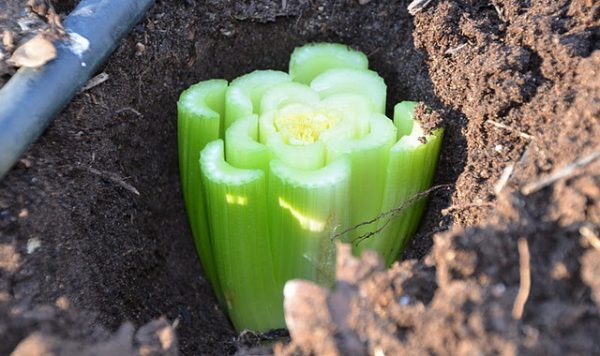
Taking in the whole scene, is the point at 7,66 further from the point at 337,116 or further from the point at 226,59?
the point at 337,116

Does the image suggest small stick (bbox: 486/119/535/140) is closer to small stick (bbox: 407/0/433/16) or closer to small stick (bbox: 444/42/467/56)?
small stick (bbox: 444/42/467/56)

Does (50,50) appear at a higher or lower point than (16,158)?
higher

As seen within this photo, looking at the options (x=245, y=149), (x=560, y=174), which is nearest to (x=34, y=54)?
(x=245, y=149)

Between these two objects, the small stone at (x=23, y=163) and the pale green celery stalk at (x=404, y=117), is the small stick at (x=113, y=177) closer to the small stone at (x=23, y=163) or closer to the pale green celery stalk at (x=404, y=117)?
the small stone at (x=23, y=163)

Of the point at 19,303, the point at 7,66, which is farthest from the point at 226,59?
the point at 19,303

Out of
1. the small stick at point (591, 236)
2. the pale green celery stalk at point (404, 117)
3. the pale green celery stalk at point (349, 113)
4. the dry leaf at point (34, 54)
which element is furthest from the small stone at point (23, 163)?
the small stick at point (591, 236)

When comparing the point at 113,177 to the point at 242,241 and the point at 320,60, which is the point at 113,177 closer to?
the point at 242,241

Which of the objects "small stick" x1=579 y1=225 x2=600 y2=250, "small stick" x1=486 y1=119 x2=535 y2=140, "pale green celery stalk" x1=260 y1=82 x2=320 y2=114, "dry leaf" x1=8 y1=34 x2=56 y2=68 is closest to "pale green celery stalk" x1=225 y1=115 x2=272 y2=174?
"pale green celery stalk" x1=260 y1=82 x2=320 y2=114
